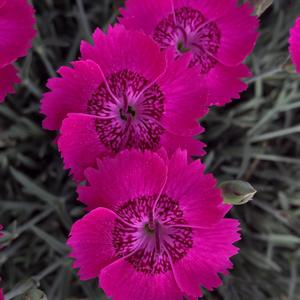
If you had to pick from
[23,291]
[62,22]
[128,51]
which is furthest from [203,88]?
[62,22]

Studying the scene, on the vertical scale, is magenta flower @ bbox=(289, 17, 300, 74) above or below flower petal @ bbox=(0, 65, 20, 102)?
below

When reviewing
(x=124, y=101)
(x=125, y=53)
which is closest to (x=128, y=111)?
(x=124, y=101)

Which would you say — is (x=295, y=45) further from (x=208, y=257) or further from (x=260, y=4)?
(x=208, y=257)

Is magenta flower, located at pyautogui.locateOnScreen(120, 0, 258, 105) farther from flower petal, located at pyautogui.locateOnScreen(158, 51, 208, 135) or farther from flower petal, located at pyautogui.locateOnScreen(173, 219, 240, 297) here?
flower petal, located at pyautogui.locateOnScreen(173, 219, 240, 297)

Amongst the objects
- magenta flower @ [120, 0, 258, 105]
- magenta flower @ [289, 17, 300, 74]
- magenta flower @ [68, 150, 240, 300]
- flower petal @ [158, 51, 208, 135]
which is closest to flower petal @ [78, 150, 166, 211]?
magenta flower @ [68, 150, 240, 300]

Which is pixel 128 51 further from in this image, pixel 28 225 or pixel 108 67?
pixel 28 225

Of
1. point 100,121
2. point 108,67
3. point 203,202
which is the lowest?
point 203,202
